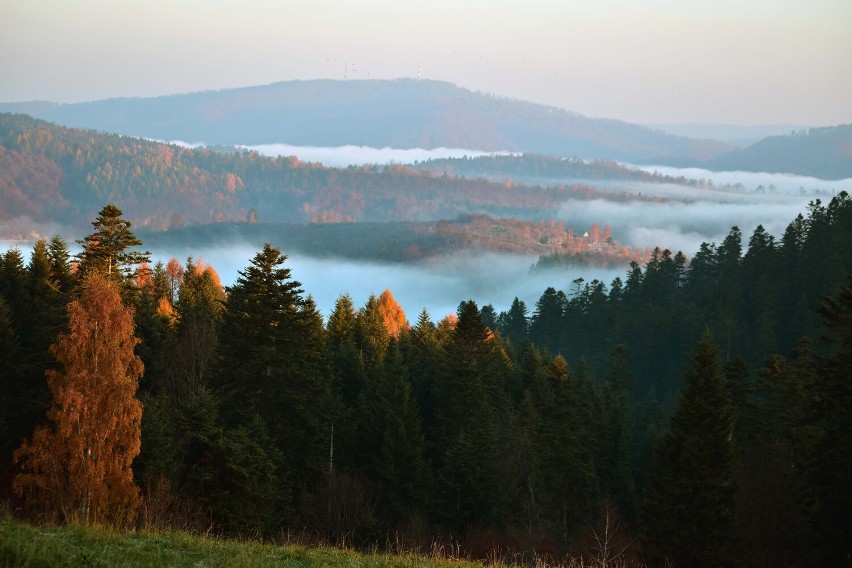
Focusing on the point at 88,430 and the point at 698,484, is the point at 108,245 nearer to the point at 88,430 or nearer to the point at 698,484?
the point at 88,430

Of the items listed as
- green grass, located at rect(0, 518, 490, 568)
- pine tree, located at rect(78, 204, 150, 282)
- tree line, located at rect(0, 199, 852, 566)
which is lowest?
tree line, located at rect(0, 199, 852, 566)

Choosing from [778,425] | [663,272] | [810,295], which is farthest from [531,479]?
[663,272]

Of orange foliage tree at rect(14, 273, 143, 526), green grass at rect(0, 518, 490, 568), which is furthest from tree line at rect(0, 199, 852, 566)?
green grass at rect(0, 518, 490, 568)

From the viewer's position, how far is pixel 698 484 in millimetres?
30078

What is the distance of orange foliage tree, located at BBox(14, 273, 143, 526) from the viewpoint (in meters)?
24.2

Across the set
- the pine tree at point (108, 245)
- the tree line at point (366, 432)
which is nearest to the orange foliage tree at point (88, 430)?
the tree line at point (366, 432)

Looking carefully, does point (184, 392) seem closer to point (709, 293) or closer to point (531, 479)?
Result: point (531, 479)

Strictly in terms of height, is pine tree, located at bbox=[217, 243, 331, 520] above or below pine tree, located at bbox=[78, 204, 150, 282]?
below

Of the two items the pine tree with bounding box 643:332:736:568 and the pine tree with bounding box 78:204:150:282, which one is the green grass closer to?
the pine tree with bounding box 643:332:736:568

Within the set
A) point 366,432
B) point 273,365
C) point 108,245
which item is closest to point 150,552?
point 273,365

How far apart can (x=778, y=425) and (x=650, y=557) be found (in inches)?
699

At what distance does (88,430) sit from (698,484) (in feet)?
63.8

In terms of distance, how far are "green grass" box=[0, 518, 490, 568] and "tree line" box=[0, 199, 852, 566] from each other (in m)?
1.71

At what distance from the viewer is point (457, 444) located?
139 feet
